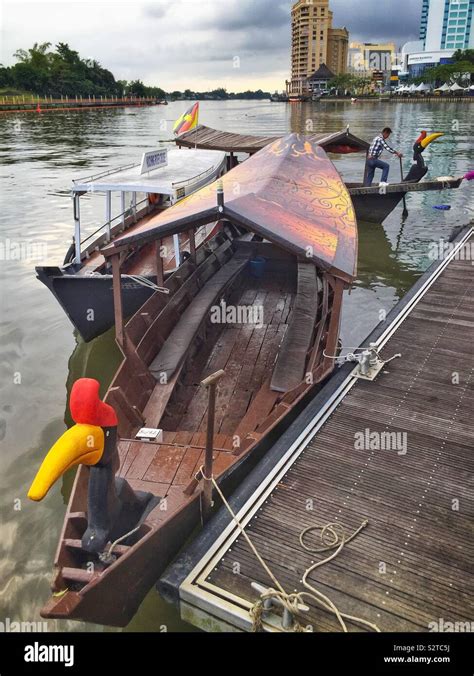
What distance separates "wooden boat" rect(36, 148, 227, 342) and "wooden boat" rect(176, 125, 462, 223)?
4.46 meters

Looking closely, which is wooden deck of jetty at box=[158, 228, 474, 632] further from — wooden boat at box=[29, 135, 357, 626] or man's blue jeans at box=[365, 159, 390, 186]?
man's blue jeans at box=[365, 159, 390, 186]

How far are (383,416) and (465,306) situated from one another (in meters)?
5.02

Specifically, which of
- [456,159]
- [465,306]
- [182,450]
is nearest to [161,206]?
[465,306]

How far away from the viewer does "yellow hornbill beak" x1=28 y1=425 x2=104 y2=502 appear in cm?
415

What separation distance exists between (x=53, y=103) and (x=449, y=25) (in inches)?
5926

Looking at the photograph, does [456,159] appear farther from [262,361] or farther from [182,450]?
[182,450]

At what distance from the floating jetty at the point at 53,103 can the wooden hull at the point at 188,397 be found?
9051cm

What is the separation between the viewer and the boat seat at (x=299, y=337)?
8594mm

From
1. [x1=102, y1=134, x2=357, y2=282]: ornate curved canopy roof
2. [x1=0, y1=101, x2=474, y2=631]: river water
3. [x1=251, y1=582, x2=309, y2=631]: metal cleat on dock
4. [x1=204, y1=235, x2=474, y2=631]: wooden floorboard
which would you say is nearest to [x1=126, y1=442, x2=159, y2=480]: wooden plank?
[x1=0, y1=101, x2=474, y2=631]: river water

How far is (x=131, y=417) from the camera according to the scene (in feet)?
25.1

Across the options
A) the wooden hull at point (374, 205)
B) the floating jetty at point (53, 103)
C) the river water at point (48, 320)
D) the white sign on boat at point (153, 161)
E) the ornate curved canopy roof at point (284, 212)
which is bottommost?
the river water at point (48, 320)

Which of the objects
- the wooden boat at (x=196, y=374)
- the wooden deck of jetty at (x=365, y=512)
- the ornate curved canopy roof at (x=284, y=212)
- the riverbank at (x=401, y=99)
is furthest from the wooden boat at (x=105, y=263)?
the riverbank at (x=401, y=99)

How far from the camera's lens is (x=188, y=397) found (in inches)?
351

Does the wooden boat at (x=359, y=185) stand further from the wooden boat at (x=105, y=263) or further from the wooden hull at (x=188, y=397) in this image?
the wooden hull at (x=188, y=397)
